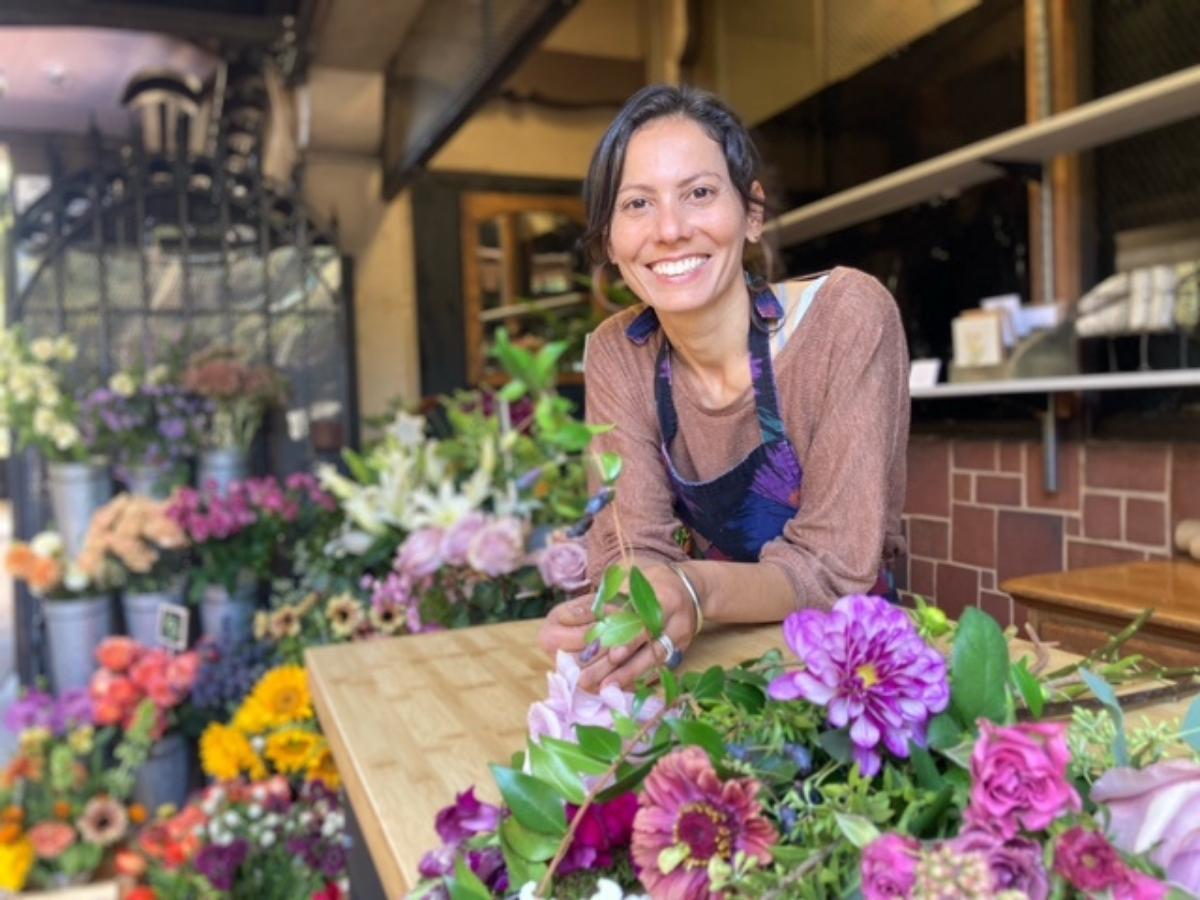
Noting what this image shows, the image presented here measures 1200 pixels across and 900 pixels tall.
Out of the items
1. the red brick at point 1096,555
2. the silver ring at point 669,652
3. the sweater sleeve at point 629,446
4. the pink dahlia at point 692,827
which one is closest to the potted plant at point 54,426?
the sweater sleeve at point 629,446

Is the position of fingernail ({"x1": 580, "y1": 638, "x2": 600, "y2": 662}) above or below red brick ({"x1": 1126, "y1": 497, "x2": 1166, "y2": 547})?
above

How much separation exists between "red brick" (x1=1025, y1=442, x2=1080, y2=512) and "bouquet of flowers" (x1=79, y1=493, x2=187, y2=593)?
6.85 ft

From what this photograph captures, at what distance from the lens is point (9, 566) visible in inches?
104

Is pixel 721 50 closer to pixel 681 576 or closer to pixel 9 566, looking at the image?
pixel 9 566

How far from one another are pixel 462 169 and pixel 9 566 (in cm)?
252

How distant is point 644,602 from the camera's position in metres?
0.43

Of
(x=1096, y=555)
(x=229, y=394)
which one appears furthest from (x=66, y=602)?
(x=1096, y=555)

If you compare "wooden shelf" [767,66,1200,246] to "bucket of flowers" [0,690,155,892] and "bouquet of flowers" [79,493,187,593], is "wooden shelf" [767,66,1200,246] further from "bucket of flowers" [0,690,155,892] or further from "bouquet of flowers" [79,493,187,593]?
"bucket of flowers" [0,690,155,892]

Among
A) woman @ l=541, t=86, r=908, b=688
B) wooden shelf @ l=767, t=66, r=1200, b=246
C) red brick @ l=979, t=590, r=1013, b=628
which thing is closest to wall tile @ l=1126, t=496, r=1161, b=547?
red brick @ l=979, t=590, r=1013, b=628

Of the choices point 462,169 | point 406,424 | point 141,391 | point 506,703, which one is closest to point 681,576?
point 506,703

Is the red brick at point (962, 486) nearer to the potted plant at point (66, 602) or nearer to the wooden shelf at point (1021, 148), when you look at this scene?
the wooden shelf at point (1021, 148)

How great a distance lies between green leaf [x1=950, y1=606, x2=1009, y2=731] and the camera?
15.4 inches

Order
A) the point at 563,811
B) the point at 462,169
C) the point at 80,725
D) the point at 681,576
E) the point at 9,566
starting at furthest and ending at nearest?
the point at 462,169
the point at 9,566
the point at 80,725
the point at 681,576
the point at 563,811

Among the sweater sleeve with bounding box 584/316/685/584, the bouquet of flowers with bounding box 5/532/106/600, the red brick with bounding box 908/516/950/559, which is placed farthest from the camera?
the bouquet of flowers with bounding box 5/532/106/600
